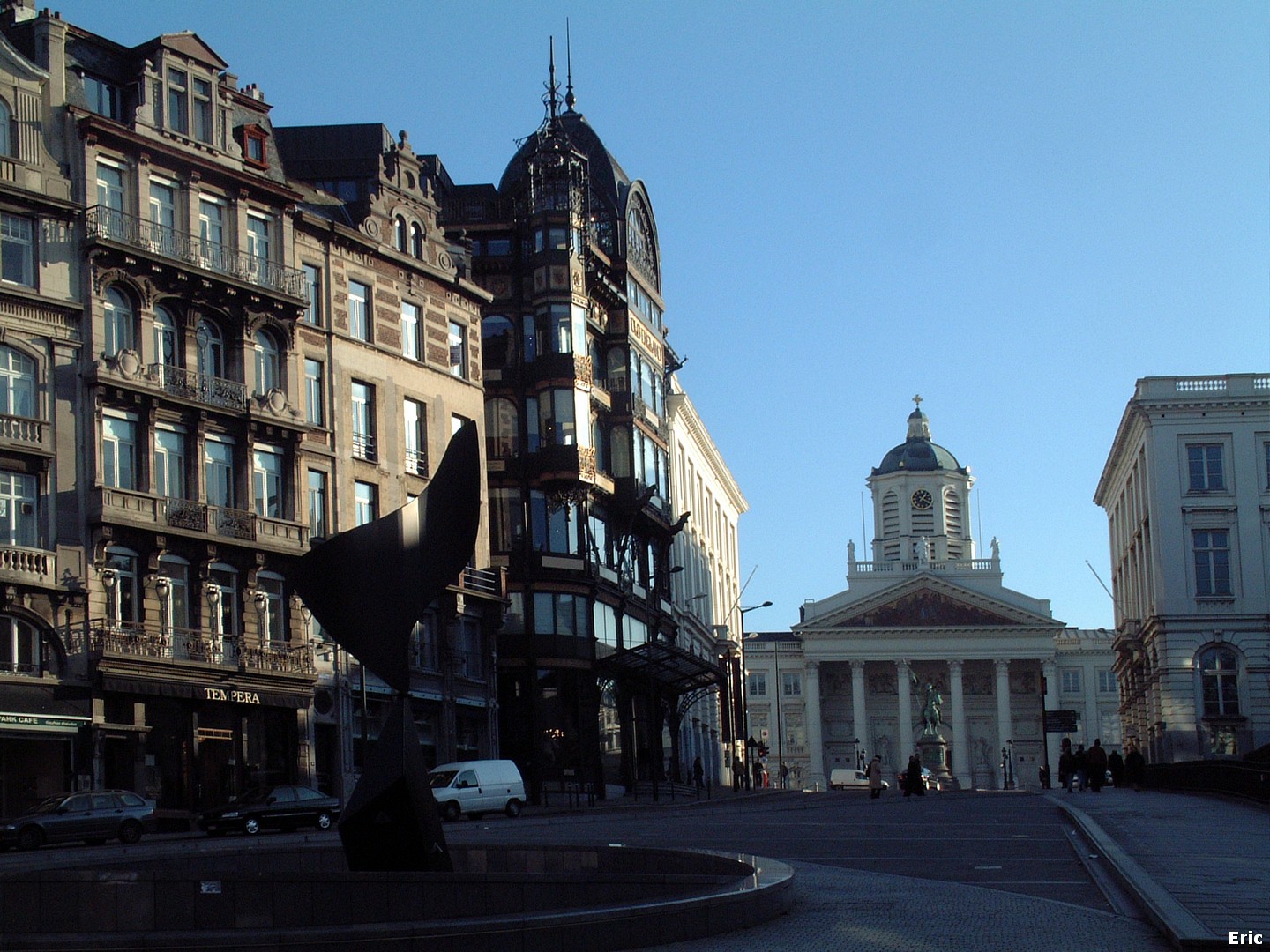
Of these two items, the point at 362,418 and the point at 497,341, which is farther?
the point at 497,341

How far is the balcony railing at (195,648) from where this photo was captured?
45.7 metres

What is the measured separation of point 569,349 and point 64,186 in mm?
23085

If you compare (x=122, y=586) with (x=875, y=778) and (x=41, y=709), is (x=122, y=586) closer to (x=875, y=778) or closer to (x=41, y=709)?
(x=41, y=709)

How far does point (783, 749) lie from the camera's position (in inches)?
5901

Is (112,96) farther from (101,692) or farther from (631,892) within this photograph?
(631,892)

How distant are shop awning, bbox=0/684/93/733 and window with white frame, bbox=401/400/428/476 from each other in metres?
17.3

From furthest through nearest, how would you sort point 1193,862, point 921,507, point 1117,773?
1. point 921,507
2. point 1117,773
3. point 1193,862

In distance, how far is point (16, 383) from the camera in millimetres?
45219

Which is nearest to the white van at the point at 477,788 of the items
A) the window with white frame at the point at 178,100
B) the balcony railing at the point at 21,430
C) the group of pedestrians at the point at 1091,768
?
the balcony railing at the point at 21,430

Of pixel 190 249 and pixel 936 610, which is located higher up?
pixel 190 249

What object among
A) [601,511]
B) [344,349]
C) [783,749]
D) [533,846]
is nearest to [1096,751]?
[601,511]

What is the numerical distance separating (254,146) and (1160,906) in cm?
4275

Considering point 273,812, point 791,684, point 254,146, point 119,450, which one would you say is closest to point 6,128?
point 119,450

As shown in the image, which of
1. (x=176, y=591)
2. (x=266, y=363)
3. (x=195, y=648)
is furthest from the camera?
(x=266, y=363)
